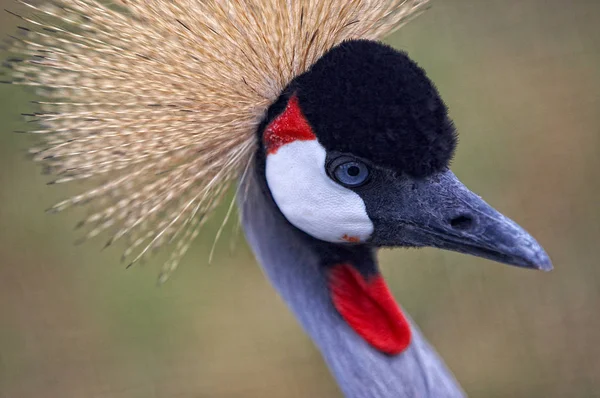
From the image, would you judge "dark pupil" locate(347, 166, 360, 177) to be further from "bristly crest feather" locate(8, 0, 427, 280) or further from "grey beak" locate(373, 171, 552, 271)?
"bristly crest feather" locate(8, 0, 427, 280)

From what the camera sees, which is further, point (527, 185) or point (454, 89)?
point (454, 89)

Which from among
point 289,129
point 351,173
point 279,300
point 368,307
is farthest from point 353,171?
point 279,300

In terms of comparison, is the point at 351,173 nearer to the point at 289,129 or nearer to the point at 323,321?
the point at 289,129

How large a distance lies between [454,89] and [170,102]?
165cm

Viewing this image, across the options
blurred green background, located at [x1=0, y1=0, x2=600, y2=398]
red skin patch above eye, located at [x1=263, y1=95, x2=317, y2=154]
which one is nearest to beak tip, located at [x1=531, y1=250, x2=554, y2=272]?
red skin patch above eye, located at [x1=263, y1=95, x2=317, y2=154]

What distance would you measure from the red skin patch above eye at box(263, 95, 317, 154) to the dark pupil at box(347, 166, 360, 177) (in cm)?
7

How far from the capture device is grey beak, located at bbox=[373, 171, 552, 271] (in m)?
0.92

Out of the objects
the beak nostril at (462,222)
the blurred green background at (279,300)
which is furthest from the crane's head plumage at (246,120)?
the blurred green background at (279,300)

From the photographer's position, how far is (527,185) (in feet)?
7.52

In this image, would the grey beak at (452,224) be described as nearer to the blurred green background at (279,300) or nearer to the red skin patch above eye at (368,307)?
the red skin patch above eye at (368,307)

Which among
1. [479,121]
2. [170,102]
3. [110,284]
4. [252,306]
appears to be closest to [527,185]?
[479,121]

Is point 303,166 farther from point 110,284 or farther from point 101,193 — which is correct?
point 110,284

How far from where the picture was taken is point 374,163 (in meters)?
0.95

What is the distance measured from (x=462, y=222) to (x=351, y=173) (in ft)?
0.55
